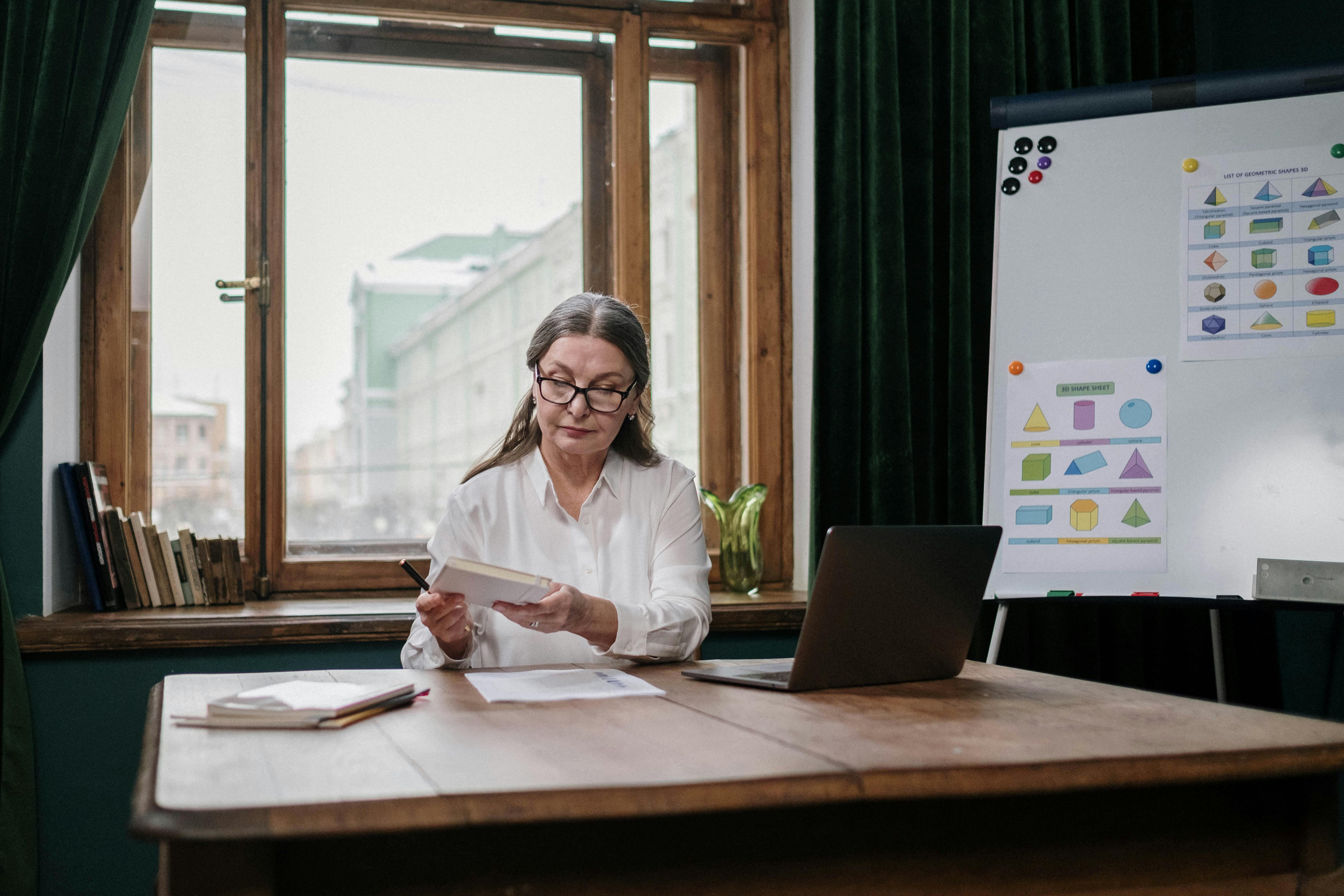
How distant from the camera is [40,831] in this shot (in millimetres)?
2154

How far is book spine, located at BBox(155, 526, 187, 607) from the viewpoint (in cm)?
235

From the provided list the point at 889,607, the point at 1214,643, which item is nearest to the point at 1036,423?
the point at 1214,643

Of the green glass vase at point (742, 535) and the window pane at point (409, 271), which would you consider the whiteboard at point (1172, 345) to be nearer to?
the green glass vase at point (742, 535)

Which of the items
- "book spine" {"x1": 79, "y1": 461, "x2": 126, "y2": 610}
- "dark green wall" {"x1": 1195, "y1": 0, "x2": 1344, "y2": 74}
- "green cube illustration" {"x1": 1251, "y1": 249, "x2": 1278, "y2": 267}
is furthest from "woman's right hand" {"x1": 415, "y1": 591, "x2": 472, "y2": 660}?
"dark green wall" {"x1": 1195, "y1": 0, "x2": 1344, "y2": 74}

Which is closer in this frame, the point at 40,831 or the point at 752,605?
the point at 40,831

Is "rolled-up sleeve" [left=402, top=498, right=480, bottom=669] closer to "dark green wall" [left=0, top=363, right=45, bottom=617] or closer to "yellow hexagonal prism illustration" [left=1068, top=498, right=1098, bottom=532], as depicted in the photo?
"dark green wall" [left=0, top=363, right=45, bottom=617]

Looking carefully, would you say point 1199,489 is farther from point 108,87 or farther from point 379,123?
point 108,87

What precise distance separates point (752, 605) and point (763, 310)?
0.80 metres

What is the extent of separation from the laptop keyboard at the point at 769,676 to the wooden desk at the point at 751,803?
0.19 m

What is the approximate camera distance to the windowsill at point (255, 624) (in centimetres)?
213

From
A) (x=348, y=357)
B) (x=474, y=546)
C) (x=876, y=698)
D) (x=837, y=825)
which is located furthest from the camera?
(x=348, y=357)

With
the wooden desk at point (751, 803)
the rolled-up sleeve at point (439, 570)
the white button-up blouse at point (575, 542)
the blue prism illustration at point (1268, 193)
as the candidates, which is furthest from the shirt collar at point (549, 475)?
the blue prism illustration at point (1268, 193)

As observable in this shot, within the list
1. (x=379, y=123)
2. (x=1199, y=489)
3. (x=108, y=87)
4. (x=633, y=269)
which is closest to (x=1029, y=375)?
(x=1199, y=489)

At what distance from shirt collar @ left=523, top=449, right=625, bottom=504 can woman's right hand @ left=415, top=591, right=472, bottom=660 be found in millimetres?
304
